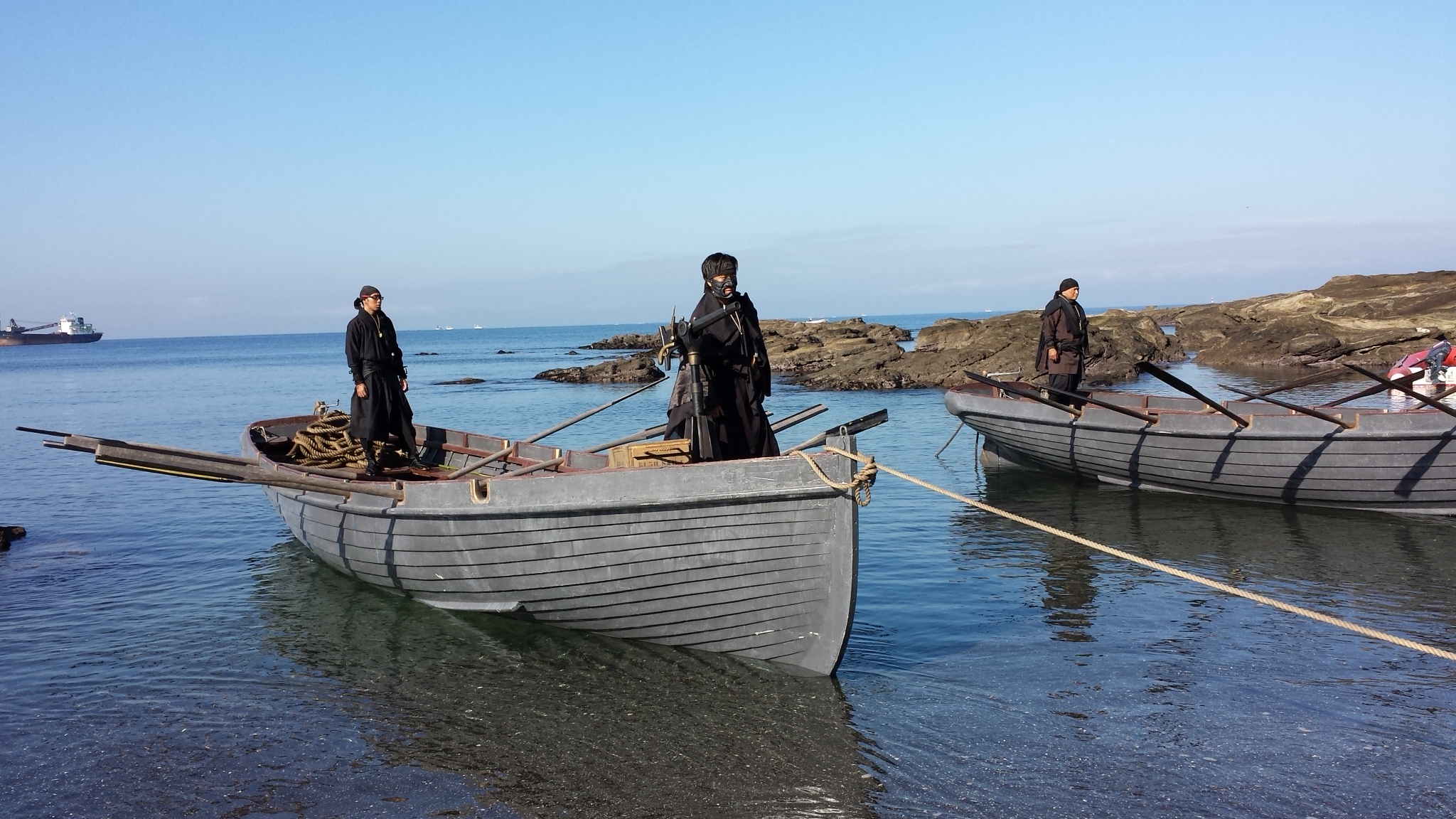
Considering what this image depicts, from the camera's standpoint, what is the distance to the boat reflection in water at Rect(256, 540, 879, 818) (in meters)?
5.55

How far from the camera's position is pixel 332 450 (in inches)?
453

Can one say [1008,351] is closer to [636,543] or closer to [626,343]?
[636,543]

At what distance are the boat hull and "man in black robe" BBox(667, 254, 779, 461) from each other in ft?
546

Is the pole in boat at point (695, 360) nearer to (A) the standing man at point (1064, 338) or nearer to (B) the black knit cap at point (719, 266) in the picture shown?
(B) the black knit cap at point (719, 266)

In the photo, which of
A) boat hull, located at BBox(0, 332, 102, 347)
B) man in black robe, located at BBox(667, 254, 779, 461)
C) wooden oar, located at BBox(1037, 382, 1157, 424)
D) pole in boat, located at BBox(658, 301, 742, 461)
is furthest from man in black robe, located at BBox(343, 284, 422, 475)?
boat hull, located at BBox(0, 332, 102, 347)

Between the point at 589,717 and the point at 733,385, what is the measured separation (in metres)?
2.55

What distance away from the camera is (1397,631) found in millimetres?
7805

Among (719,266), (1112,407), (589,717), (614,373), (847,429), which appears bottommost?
(589,717)

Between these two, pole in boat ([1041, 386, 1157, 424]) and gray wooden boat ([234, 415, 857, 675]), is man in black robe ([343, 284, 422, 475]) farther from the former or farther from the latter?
pole in boat ([1041, 386, 1157, 424])

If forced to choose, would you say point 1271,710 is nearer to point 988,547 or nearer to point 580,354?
point 988,547

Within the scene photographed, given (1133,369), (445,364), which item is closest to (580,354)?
(445,364)

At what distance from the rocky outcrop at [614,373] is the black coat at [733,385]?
33.9 metres

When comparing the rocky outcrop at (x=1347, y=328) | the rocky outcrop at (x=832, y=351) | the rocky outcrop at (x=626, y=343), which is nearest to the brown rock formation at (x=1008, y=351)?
the rocky outcrop at (x=832, y=351)

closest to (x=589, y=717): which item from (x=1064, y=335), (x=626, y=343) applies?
(x=1064, y=335)
